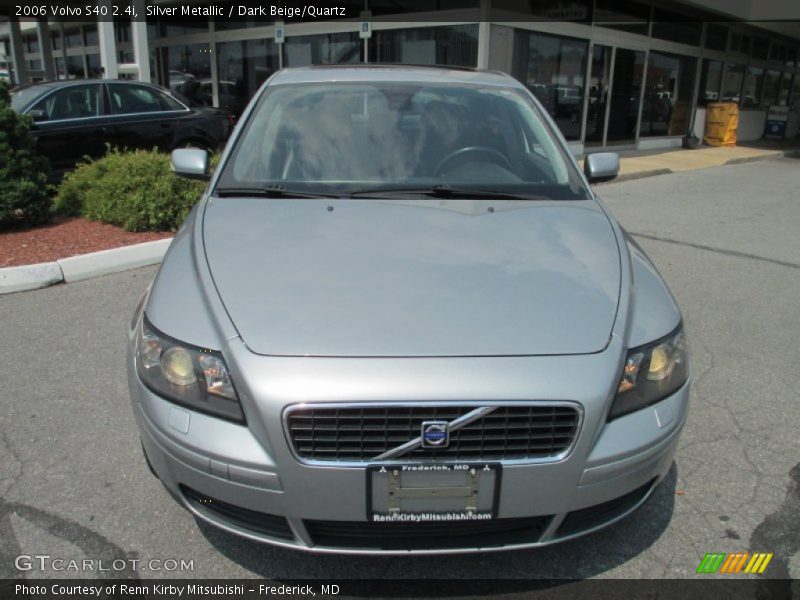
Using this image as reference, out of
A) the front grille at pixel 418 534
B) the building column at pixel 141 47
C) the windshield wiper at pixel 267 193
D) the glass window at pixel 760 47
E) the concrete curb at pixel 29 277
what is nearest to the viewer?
the front grille at pixel 418 534

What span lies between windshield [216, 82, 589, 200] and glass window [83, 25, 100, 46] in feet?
68.8

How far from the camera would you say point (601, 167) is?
3.65m

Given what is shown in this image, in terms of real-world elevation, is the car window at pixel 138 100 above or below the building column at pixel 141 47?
below

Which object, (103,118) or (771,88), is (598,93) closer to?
(103,118)

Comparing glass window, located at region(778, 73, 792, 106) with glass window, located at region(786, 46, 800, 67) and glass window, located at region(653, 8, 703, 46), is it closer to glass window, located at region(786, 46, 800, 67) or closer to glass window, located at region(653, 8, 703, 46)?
glass window, located at region(786, 46, 800, 67)

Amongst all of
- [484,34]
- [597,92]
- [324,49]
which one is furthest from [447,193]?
[597,92]

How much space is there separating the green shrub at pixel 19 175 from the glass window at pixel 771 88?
966 inches

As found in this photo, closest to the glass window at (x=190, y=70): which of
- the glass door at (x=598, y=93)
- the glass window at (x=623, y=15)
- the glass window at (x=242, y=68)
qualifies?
the glass window at (x=242, y=68)

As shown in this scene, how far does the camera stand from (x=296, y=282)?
224 centimetres

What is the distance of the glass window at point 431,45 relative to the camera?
485 inches

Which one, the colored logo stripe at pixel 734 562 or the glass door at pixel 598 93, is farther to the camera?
the glass door at pixel 598 93

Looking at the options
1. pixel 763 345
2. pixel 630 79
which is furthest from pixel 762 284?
pixel 630 79

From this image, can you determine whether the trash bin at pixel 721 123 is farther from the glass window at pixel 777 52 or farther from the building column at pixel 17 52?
the building column at pixel 17 52

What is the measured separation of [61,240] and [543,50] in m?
10.5
